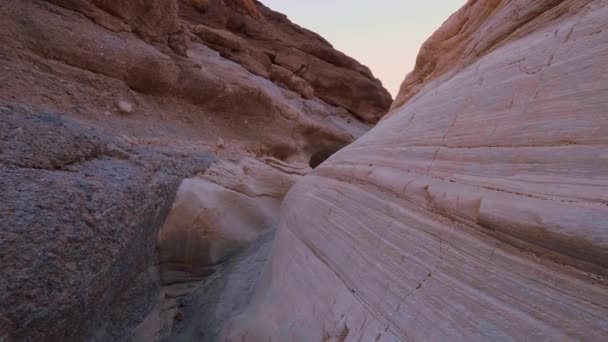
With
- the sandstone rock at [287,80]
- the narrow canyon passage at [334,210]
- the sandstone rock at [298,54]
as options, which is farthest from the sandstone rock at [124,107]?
the sandstone rock at [287,80]

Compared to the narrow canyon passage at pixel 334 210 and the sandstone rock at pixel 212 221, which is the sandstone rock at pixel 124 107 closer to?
the narrow canyon passage at pixel 334 210

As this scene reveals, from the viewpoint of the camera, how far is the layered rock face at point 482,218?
2.68ft

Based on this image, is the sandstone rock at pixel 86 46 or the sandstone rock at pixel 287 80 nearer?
the sandstone rock at pixel 86 46

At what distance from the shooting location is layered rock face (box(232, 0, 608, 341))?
82 centimetres

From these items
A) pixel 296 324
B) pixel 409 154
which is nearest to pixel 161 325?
pixel 296 324

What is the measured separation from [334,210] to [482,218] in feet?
3.05

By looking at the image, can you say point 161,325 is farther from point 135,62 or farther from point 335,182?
point 135,62

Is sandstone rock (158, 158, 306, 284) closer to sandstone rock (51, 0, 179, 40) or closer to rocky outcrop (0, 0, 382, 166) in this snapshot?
rocky outcrop (0, 0, 382, 166)

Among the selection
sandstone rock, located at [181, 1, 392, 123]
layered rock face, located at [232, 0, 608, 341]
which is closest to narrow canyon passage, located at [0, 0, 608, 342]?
layered rock face, located at [232, 0, 608, 341]

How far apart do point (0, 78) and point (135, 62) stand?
154 centimetres

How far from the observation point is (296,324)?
57.2 inches

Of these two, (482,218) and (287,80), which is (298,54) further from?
(482,218)

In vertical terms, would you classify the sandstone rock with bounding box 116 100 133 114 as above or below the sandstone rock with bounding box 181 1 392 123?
below

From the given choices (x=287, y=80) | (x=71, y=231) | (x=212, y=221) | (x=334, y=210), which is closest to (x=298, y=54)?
(x=287, y=80)
